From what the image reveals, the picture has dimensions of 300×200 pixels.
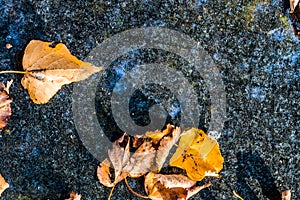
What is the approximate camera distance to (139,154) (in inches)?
93.4

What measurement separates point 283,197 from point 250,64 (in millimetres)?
637

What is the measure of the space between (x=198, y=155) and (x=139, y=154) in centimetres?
27

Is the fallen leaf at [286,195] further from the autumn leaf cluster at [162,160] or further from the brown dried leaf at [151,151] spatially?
the brown dried leaf at [151,151]

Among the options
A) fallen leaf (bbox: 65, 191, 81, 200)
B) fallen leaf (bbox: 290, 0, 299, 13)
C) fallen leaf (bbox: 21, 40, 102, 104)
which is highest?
fallen leaf (bbox: 290, 0, 299, 13)

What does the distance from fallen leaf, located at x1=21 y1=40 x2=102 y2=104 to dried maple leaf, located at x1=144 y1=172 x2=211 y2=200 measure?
0.59 m

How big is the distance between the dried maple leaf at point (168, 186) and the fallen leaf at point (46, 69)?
0.59 m

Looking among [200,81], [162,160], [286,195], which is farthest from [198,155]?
[286,195]

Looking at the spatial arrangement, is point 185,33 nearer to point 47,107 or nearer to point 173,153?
point 173,153

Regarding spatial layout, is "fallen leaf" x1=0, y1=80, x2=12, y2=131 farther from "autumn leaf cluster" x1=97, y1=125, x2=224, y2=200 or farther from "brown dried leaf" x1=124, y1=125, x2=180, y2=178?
"brown dried leaf" x1=124, y1=125, x2=180, y2=178

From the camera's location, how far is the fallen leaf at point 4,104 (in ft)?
7.66

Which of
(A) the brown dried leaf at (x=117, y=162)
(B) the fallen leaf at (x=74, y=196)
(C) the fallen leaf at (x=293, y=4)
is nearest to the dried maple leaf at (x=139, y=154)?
(A) the brown dried leaf at (x=117, y=162)

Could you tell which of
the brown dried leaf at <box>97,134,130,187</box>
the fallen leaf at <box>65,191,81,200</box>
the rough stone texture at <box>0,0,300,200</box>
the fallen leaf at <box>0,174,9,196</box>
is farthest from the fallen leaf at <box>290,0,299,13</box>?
the fallen leaf at <box>0,174,9,196</box>

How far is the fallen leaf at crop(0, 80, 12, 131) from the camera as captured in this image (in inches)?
91.9

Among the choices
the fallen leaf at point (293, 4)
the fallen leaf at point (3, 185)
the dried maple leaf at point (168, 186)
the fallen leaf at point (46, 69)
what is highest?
Answer: the fallen leaf at point (293, 4)
